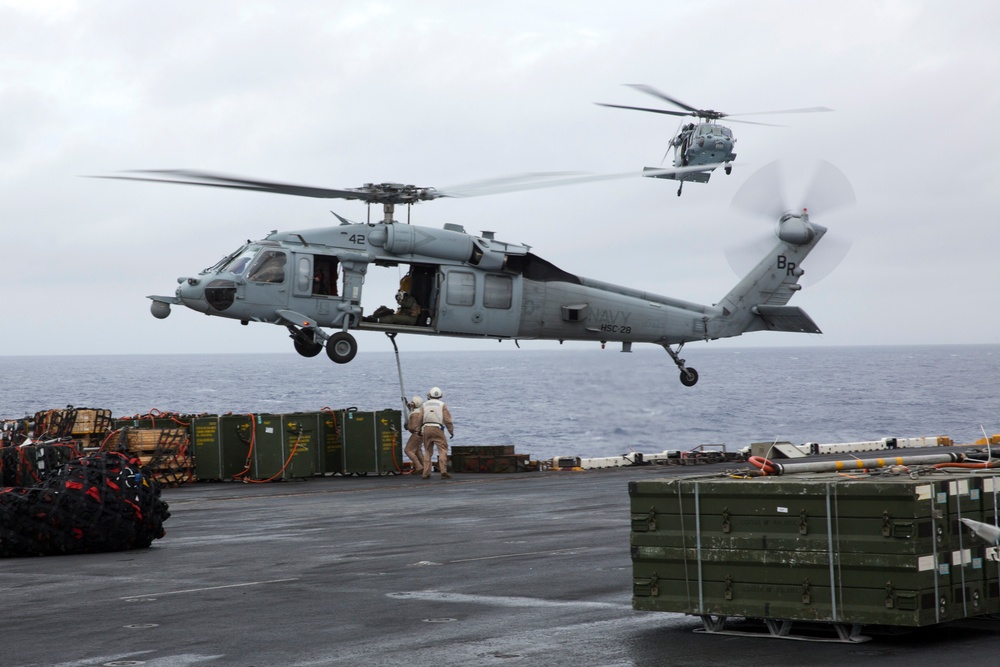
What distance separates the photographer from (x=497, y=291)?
90.1ft

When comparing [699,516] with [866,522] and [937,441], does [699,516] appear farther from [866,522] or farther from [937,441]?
[937,441]

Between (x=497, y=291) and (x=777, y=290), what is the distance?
866cm

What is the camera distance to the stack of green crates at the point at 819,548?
28.1 ft

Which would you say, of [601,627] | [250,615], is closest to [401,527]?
[250,615]

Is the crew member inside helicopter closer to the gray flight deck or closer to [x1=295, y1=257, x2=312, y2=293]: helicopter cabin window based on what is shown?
[x1=295, y1=257, x2=312, y2=293]: helicopter cabin window

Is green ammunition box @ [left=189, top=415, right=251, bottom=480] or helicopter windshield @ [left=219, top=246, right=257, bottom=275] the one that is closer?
helicopter windshield @ [left=219, top=246, right=257, bottom=275]

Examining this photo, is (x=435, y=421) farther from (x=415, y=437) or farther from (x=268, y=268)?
(x=268, y=268)

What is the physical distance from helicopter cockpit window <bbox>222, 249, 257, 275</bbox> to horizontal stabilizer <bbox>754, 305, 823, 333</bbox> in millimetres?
13321

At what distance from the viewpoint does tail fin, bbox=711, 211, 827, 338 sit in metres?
31.4

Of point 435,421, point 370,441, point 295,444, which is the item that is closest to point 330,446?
point 370,441

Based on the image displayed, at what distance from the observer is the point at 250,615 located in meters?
10.6

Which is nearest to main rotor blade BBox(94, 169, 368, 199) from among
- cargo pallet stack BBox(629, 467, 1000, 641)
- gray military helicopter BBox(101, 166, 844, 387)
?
gray military helicopter BBox(101, 166, 844, 387)

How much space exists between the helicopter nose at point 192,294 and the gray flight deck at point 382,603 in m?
6.85

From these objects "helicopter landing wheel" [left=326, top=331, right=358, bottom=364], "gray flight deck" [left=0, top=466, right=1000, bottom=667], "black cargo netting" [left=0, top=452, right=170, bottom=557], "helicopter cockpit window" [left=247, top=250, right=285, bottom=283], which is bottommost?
"gray flight deck" [left=0, top=466, right=1000, bottom=667]
